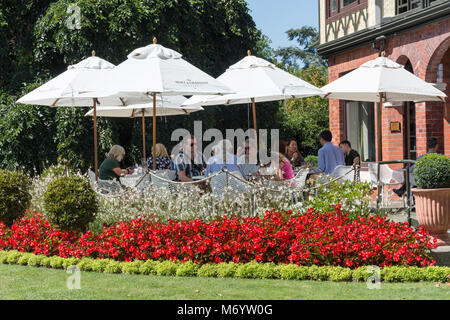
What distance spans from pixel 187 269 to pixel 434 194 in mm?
3413

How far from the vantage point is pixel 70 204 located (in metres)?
8.62

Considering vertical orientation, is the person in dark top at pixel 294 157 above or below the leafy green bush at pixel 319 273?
above

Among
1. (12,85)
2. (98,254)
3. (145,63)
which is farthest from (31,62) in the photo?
(98,254)

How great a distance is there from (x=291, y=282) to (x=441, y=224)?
Result: 2.68 meters

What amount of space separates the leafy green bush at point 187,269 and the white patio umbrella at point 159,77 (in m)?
3.02

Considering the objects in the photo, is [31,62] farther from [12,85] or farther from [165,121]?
[165,121]

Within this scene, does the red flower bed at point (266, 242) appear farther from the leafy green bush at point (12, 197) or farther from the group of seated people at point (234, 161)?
the group of seated people at point (234, 161)

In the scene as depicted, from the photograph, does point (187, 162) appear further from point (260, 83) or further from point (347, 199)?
point (347, 199)

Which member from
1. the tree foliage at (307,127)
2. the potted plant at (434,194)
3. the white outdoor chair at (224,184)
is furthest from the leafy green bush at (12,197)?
the tree foliage at (307,127)

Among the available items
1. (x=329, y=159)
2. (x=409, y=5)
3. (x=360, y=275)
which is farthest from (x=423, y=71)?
(x=360, y=275)

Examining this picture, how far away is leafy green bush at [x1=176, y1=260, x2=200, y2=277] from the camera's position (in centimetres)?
718

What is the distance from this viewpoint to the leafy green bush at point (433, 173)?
8172mm

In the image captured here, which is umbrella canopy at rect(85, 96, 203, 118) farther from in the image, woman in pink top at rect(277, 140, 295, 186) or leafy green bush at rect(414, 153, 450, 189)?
leafy green bush at rect(414, 153, 450, 189)

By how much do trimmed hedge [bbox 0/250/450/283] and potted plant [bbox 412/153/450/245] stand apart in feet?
5.19
